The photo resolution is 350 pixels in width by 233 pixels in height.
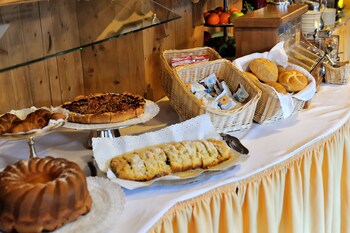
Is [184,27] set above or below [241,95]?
above

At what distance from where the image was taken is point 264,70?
5.12 feet

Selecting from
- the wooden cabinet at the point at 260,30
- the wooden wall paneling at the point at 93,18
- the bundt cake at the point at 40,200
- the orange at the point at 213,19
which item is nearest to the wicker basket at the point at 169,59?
the wooden cabinet at the point at 260,30

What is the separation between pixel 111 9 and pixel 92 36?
0.92 ft

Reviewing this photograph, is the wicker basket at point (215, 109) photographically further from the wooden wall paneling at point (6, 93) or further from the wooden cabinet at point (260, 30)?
the wooden wall paneling at point (6, 93)

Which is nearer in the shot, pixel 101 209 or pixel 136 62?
pixel 101 209

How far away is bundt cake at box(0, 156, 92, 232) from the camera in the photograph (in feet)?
2.72

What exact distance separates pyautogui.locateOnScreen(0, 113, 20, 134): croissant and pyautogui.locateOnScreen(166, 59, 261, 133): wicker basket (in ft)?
1.57

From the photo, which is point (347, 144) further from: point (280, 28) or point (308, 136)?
point (280, 28)

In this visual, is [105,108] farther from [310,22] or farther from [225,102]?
[310,22]

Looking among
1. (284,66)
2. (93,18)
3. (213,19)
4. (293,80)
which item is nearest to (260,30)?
(284,66)

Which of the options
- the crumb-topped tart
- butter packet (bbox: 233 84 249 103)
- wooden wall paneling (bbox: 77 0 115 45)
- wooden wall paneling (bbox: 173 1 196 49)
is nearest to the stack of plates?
wooden wall paneling (bbox: 173 1 196 49)

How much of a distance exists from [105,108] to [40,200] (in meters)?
0.50

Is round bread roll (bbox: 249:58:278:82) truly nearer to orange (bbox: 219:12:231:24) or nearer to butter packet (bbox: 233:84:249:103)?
butter packet (bbox: 233:84:249:103)

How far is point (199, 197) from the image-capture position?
106cm
